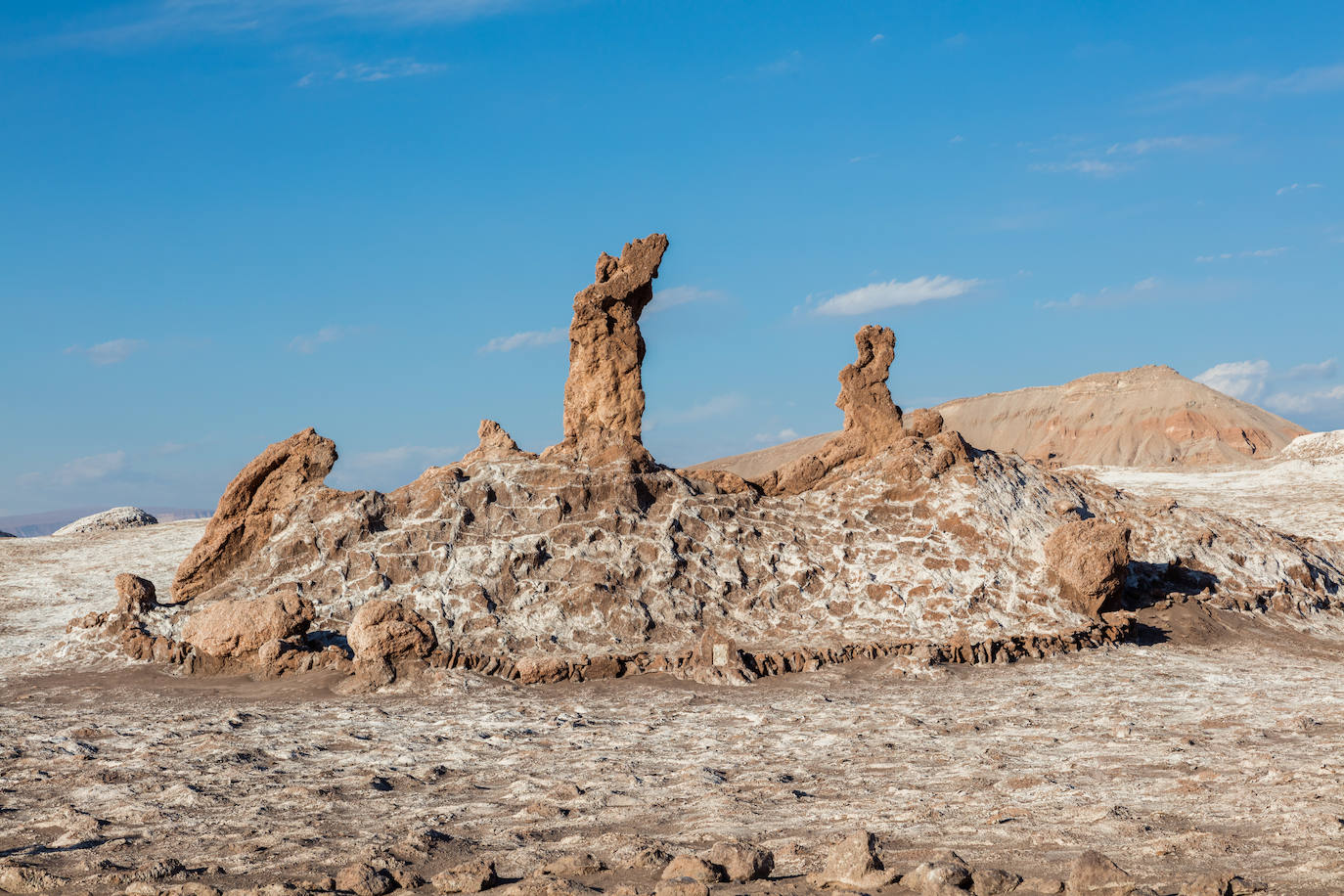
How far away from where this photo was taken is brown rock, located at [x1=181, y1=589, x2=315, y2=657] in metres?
11.6

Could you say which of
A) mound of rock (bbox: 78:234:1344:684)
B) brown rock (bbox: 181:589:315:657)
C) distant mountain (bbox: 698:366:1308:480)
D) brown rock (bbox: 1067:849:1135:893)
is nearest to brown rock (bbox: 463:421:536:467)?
mound of rock (bbox: 78:234:1344:684)

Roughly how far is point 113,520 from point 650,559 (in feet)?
54.1

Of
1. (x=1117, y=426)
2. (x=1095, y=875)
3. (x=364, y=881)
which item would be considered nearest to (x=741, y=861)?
(x=1095, y=875)

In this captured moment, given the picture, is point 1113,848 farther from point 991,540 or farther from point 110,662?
point 110,662

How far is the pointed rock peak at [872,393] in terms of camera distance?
49.6 feet

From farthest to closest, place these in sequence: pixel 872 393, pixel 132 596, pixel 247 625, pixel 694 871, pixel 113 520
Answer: pixel 113 520 < pixel 872 393 < pixel 132 596 < pixel 247 625 < pixel 694 871

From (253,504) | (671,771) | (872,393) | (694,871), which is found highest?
(872,393)

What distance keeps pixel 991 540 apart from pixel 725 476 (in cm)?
331

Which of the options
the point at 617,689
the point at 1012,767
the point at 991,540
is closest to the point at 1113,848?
the point at 1012,767

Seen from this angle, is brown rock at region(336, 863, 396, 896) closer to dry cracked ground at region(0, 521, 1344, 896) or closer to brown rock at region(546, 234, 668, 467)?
dry cracked ground at region(0, 521, 1344, 896)

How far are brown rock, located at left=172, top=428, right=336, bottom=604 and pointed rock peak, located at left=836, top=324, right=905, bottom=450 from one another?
261 inches

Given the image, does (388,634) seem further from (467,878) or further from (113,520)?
(113,520)

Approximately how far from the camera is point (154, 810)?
21.6ft

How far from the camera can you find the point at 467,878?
4.98 meters
